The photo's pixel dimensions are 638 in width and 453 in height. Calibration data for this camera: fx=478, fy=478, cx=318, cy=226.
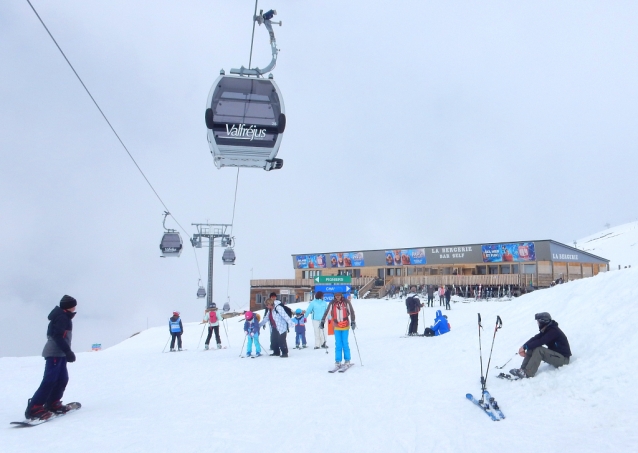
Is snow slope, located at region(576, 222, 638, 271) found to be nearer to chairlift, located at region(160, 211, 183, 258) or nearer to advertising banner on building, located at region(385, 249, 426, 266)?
advertising banner on building, located at region(385, 249, 426, 266)

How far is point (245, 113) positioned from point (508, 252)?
4142 centimetres

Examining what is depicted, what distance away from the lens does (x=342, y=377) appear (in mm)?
9711

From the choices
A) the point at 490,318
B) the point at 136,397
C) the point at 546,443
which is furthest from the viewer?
the point at 490,318

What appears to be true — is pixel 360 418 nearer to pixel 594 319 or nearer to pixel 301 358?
pixel 594 319

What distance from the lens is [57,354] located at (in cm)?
707

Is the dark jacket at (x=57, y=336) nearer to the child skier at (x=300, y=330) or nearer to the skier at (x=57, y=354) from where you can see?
the skier at (x=57, y=354)

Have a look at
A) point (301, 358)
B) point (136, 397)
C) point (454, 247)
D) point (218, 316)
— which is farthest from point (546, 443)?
point (454, 247)

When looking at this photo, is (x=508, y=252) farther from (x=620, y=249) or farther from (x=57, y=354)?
(x=620, y=249)

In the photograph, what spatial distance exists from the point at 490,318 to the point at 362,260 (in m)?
40.4

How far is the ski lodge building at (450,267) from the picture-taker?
43.7 m

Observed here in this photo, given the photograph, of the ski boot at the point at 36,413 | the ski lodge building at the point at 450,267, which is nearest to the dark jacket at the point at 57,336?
the ski boot at the point at 36,413

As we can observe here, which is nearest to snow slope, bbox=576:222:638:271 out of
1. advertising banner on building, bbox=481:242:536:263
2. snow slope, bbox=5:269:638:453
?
advertising banner on building, bbox=481:242:536:263

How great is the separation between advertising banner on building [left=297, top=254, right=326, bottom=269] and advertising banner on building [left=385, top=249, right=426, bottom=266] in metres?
8.49

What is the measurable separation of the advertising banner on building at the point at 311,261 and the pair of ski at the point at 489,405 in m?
50.8
